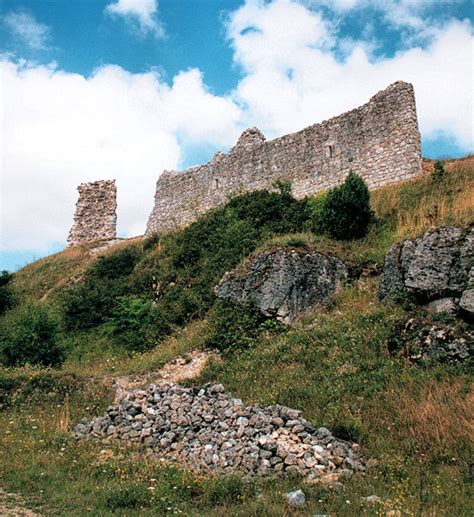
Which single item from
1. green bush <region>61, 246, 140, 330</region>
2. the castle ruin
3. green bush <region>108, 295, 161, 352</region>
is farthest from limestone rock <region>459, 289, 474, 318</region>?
green bush <region>61, 246, 140, 330</region>

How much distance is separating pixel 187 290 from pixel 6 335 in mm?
5534

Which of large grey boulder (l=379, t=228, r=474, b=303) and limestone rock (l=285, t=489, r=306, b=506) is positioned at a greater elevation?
large grey boulder (l=379, t=228, r=474, b=303)

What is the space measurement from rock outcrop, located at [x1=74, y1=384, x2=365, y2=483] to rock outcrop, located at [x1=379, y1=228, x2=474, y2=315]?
153 inches

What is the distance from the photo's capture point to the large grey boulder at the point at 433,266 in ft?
33.7

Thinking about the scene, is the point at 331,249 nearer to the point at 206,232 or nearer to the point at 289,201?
the point at 289,201

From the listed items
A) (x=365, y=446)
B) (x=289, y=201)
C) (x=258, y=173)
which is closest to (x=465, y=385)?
(x=365, y=446)

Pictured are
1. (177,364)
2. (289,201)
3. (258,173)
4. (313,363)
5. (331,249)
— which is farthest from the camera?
(258,173)

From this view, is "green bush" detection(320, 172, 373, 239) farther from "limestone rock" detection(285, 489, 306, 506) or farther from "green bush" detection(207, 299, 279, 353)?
"limestone rock" detection(285, 489, 306, 506)

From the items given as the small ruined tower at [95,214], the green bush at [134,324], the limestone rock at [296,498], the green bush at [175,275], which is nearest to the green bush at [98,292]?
the green bush at [175,275]

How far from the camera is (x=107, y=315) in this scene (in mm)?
17453

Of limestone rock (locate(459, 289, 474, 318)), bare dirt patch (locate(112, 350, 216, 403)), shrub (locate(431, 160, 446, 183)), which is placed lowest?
bare dirt patch (locate(112, 350, 216, 403))

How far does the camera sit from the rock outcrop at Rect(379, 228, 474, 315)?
10131 mm

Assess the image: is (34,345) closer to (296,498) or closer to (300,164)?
(296,498)

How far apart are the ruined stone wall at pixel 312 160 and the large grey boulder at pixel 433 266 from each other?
8.37 m
